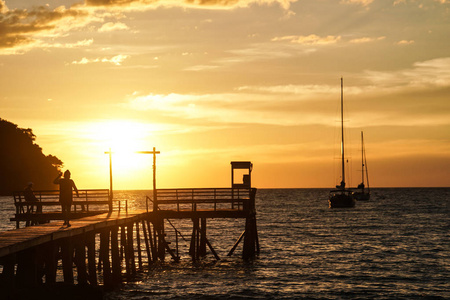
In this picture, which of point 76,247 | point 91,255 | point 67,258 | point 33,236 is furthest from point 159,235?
point 33,236

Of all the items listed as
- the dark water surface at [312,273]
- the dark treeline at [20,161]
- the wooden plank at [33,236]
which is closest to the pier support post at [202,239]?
the dark water surface at [312,273]

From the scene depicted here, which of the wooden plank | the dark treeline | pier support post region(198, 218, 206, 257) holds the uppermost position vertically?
the dark treeline

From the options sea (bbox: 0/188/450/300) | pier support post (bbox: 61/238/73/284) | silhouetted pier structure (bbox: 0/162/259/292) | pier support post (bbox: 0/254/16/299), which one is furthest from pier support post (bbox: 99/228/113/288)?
pier support post (bbox: 0/254/16/299)

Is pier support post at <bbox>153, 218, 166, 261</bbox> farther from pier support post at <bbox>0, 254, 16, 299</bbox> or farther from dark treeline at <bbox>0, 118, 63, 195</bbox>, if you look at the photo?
dark treeline at <bbox>0, 118, 63, 195</bbox>

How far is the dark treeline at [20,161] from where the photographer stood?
15125cm

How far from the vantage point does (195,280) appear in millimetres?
30922

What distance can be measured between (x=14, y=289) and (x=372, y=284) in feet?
63.1

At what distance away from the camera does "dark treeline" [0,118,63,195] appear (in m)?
151

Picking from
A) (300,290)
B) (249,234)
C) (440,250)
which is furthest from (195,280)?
(440,250)

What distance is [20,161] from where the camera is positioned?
507 feet

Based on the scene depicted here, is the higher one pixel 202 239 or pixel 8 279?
pixel 8 279

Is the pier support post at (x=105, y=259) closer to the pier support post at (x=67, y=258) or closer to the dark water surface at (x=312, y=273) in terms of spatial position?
the dark water surface at (x=312, y=273)

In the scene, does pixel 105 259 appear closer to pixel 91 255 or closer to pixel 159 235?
pixel 91 255

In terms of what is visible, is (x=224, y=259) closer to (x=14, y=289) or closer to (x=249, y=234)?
(x=249, y=234)
